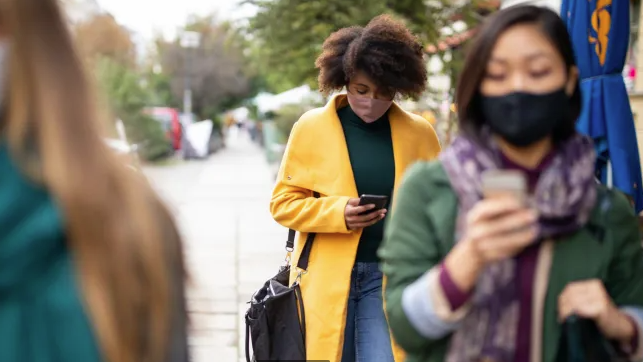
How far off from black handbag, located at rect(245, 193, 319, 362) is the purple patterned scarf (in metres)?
1.35

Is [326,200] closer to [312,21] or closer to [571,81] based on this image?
[571,81]

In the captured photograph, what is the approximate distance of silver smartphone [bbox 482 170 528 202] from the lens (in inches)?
58.9

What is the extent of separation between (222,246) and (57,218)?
9218 mm

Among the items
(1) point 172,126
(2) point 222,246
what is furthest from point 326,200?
(1) point 172,126

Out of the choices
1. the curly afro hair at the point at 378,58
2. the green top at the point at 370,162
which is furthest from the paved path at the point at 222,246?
the curly afro hair at the point at 378,58

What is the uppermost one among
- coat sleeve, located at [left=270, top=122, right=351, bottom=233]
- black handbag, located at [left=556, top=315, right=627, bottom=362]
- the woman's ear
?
the woman's ear

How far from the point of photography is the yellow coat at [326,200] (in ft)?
10.4

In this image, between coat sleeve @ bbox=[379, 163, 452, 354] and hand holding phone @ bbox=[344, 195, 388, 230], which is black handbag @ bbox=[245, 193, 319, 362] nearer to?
hand holding phone @ bbox=[344, 195, 388, 230]

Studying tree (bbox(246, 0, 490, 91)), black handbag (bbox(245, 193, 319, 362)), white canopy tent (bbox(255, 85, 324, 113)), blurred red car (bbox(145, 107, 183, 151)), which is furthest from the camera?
blurred red car (bbox(145, 107, 183, 151))

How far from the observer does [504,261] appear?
1.68 meters

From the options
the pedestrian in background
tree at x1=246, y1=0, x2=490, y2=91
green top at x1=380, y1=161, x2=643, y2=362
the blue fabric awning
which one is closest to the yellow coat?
the blue fabric awning

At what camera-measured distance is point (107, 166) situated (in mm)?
1429

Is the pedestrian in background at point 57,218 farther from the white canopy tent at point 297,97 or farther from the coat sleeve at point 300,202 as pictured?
the white canopy tent at point 297,97

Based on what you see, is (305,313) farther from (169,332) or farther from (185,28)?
(185,28)
